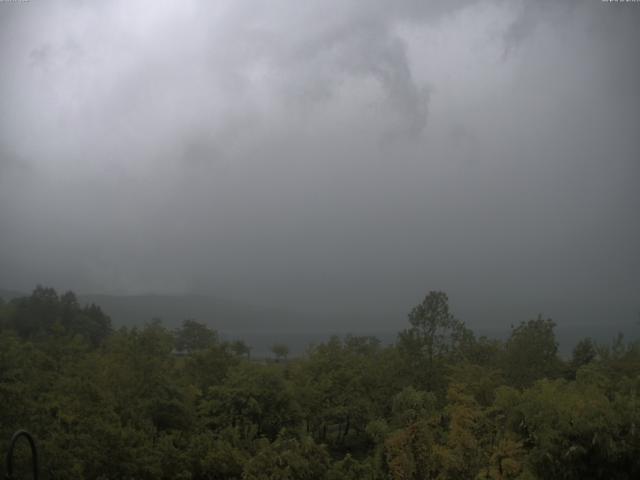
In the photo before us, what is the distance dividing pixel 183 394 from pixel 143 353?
3.58 metres

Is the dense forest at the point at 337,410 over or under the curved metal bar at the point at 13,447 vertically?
under

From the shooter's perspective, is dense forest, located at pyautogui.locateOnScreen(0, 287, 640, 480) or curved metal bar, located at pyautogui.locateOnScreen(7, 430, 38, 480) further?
dense forest, located at pyautogui.locateOnScreen(0, 287, 640, 480)

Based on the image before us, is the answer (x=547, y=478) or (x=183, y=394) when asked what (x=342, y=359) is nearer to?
(x=183, y=394)

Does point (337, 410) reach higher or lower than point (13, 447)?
lower

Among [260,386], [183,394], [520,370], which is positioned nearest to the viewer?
[183,394]

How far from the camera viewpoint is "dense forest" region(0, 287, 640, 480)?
19.1 meters

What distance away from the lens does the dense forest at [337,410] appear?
62.6ft

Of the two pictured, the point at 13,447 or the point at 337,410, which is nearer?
the point at 13,447

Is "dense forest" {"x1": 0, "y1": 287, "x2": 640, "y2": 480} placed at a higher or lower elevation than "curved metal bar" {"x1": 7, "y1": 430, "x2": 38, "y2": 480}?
lower

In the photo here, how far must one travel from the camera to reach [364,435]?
43.5 m

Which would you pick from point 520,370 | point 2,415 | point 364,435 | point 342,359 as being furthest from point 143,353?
point 520,370

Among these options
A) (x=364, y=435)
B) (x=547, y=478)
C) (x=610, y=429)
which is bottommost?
(x=364, y=435)

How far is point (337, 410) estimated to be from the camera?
38500 millimetres

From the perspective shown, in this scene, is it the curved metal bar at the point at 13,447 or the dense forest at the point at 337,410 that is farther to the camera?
the dense forest at the point at 337,410
